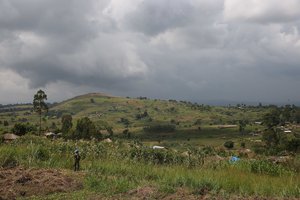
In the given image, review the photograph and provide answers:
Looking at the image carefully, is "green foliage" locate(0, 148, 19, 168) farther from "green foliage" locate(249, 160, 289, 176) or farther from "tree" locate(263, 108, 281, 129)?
"tree" locate(263, 108, 281, 129)

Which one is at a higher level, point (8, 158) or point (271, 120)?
point (8, 158)

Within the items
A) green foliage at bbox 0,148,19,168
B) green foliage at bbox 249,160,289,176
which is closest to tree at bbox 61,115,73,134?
green foliage at bbox 0,148,19,168

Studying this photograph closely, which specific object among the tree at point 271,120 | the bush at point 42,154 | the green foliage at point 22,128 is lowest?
the tree at point 271,120

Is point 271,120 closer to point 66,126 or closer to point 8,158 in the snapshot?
point 66,126

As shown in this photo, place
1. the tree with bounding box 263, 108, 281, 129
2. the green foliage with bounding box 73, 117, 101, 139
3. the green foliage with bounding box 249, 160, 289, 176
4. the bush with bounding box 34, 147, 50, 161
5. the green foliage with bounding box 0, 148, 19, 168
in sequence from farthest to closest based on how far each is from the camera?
the tree with bounding box 263, 108, 281, 129, the green foliage with bounding box 73, 117, 101, 139, the bush with bounding box 34, 147, 50, 161, the green foliage with bounding box 249, 160, 289, 176, the green foliage with bounding box 0, 148, 19, 168

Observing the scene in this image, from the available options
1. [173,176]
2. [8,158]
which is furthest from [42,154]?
[173,176]

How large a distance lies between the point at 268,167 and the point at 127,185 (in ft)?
25.4

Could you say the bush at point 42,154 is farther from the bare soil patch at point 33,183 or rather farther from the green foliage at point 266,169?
the green foliage at point 266,169

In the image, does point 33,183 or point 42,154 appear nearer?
point 33,183

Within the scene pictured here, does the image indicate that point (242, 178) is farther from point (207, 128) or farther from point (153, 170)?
point (207, 128)

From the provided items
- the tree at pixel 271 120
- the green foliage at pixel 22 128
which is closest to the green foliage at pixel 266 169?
the green foliage at pixel 22 128

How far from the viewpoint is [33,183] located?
1297 centimetres

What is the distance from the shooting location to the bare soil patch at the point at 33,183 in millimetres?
12211

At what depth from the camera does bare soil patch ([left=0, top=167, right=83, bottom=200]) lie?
12211mm
